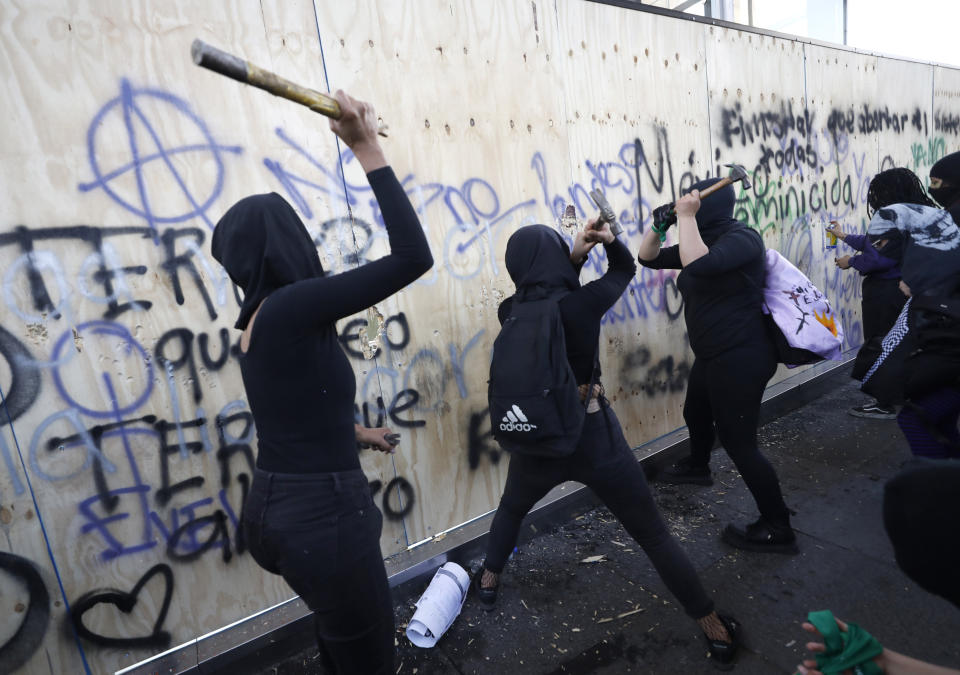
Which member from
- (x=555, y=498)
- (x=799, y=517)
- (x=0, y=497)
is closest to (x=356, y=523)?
(x=0, y=497)

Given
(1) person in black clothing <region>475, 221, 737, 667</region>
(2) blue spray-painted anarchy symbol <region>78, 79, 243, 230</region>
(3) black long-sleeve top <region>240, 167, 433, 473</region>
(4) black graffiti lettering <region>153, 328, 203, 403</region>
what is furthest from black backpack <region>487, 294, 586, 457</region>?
(2) blue spray-painted anarchy symbol <region>78, 79, 243, 230</region>

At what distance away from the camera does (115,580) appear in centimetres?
242

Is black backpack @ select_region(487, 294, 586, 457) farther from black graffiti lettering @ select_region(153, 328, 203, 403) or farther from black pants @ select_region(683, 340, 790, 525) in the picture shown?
black graffiti lettering @ select_region(153, 328, 203, 403)

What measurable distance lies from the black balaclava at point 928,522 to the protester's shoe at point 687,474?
114 inches

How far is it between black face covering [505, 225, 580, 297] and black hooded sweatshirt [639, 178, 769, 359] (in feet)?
2.72

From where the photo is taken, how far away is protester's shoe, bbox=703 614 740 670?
2.28 metres

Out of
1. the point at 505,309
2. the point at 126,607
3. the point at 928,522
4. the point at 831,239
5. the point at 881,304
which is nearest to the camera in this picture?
the point at 928,522

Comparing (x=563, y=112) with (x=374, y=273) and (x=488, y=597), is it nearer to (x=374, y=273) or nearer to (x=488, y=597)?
(x=374, y=273)

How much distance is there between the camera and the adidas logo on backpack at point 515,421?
2205 millimetres

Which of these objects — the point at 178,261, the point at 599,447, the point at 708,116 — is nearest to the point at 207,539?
the point at 178,261

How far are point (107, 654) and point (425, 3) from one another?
11.7ft

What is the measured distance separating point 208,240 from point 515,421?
64.5 inches

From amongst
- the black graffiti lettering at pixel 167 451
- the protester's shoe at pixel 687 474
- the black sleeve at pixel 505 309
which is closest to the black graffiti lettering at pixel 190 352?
the black graffiti lettering at pixel 167 451

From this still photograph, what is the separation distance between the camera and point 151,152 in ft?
7.84
